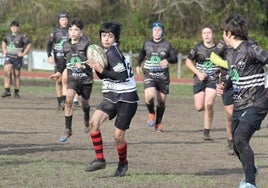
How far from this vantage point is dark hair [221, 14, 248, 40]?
905cm

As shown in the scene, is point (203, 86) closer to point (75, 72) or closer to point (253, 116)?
point (75, 72)

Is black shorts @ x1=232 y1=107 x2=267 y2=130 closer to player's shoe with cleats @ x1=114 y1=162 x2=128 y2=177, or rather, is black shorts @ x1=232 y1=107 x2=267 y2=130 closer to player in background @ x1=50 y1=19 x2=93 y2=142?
player's shoe with cleats @ x1=114 y1=162 x2=128 y2=177

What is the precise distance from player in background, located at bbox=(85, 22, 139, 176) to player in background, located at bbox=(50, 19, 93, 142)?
131 inches

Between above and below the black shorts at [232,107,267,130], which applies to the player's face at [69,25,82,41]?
above

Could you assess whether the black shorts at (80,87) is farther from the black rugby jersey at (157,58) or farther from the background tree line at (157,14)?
the background tree line at (157,14)

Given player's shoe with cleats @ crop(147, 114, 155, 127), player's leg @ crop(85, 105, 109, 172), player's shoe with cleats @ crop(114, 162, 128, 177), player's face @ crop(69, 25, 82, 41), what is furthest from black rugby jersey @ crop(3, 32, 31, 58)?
player's shoe with cleats @ crop(114, 162, 128, 177)

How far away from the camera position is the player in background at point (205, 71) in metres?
13.8

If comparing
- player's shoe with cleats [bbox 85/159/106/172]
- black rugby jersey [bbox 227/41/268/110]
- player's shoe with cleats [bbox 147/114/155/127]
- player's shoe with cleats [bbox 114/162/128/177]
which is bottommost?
player's shoe with cleats [bbox 147/114/155/127]

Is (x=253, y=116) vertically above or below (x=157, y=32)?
below

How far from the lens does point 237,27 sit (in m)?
9.04

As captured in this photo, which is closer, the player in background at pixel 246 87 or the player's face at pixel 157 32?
the player in background at pixel 246 87

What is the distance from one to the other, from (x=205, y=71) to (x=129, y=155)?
2.86 metres

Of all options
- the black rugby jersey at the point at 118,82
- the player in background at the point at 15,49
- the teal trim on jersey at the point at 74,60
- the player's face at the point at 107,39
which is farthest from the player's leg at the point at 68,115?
the player in background at the point at 15,49

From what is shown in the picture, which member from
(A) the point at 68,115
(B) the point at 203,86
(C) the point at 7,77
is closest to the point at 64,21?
(C) the point at 7,77
